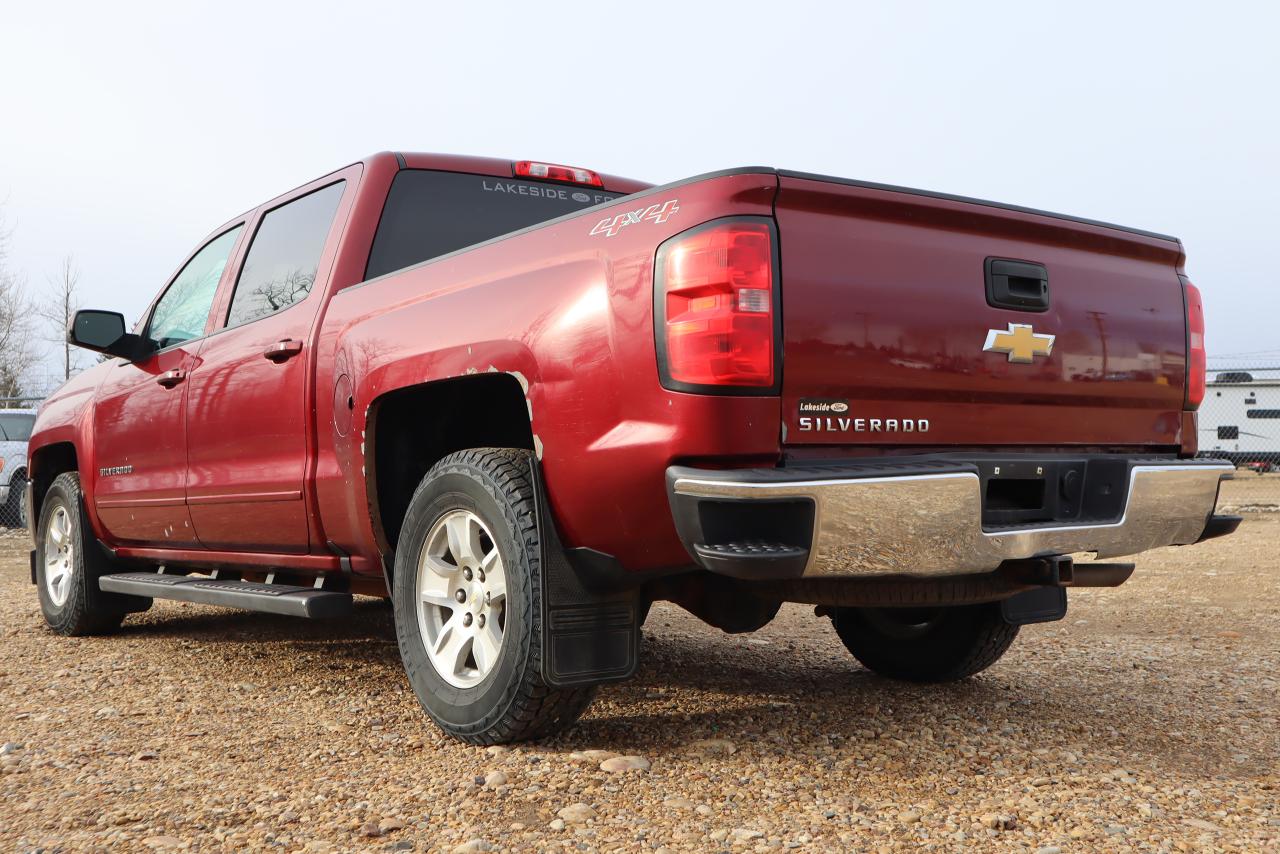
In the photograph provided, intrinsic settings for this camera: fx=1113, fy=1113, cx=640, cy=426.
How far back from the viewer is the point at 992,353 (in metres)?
3.11

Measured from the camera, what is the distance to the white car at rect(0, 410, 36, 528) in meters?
14.0

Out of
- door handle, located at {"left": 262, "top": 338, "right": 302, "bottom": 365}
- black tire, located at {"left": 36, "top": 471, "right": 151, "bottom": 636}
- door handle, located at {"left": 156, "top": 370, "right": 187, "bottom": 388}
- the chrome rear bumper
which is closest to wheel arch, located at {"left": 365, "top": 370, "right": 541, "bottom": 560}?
door handle, located at {"left": 262, "top": 338, "right": 302, "bottom": 365}

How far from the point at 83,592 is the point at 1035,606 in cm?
472

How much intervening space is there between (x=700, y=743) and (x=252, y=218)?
10.6 feet

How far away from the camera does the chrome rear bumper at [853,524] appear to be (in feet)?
8.61

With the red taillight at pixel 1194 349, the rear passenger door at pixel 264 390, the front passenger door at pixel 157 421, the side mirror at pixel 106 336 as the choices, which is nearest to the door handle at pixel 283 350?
the rear passenger door at pixel 264 390

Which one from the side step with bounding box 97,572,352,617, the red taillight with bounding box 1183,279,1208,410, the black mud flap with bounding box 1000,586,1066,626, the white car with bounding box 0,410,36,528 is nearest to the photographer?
the red taillight with bounding box 1183,279,1208,410

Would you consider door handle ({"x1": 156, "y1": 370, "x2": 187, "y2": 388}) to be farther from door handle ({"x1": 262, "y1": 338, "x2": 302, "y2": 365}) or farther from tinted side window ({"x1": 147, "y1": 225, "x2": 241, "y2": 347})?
door handle ({"x1": 262, "y1": 338, "x2": 302, "y2": 365})

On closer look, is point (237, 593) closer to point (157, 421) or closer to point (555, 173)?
point (157, 421)

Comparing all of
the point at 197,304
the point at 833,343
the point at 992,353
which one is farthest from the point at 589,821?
the point at 197,304

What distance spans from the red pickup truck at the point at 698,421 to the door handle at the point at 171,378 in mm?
592

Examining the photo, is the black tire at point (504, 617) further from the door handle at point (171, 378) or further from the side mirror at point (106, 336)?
the side mirror at point (106, 336)

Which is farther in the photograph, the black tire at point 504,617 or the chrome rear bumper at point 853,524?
the black tire at point 504,617

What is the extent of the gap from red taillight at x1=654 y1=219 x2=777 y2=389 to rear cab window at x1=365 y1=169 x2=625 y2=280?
4.89ft
